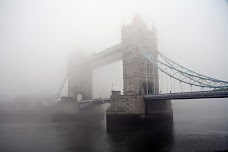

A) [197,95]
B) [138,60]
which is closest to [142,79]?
[138,60]

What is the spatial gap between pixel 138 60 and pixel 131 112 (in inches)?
433

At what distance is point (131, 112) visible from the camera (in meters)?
36.8

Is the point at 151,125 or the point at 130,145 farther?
the point at 151,125

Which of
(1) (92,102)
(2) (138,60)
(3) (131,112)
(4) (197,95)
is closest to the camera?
(4) (197,95)

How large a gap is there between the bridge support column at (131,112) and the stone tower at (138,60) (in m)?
4.05

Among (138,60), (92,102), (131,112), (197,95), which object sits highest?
(138,60)

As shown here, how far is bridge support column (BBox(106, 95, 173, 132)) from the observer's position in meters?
36.4

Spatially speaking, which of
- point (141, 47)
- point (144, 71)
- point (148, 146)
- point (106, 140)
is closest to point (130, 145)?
point (148, 146)

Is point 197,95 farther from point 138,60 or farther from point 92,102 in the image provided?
point 92,102

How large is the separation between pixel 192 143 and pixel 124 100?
16.5 m

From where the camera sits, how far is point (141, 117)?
121 ft

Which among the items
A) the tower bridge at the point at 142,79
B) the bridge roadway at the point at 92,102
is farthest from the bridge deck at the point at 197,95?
the bridge roadway at the point at 92,102

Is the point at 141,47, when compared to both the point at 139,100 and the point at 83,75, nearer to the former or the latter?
the point at 139,100

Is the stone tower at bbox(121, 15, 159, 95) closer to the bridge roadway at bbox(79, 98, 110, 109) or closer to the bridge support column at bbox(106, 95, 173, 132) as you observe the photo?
the bridge support column at bbox(106, 95, 173, 132)
